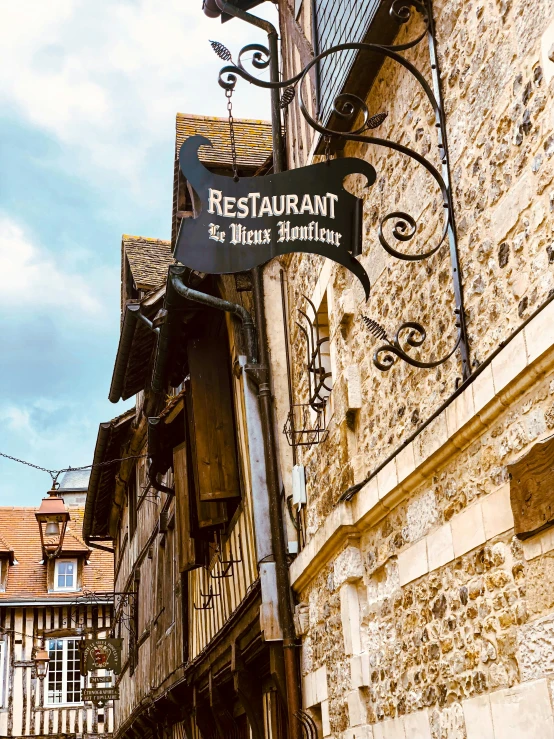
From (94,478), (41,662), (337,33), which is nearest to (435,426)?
(337,33)

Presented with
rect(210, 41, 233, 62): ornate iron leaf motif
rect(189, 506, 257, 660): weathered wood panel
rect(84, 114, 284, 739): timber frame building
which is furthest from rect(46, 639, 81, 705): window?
rect(210, 41, 233, 62): ornate iron leaf motif

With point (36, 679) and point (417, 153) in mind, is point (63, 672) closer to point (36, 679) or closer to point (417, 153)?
point (36, 679)

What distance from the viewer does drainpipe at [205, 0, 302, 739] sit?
21.3ft

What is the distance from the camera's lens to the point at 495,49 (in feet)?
12.3

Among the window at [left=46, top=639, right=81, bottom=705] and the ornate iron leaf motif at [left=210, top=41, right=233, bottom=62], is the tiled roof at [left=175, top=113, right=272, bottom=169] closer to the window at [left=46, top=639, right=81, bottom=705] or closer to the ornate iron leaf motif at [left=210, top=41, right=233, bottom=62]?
the ornate iron leaf motif at [left=210, top=41, right=233, bottom=62]

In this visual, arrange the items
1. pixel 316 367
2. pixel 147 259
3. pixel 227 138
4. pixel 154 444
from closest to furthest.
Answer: pixel 316 367 < pixel 227 138 < pixel 154 444 < pixel 147 259

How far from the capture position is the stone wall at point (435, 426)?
331 cm

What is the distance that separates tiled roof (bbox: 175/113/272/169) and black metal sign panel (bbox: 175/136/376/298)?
4032 millimetres

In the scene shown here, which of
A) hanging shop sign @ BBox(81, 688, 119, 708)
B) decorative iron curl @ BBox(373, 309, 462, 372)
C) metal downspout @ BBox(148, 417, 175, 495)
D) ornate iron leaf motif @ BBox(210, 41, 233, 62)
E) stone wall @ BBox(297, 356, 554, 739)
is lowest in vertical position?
stone wall @ BBox(297, 356, 554, 739)

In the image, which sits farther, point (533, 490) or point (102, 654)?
point (102, 654)

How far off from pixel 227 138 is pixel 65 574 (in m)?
17.2

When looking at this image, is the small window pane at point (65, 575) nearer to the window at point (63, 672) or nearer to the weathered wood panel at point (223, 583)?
the window at point (63, 672)

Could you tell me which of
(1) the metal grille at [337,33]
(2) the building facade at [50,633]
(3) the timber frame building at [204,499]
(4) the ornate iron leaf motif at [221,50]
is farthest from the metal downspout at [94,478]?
(4) the ornate iron leaf motif at [221,50]

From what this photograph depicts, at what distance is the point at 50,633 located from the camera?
2302 centimetres
